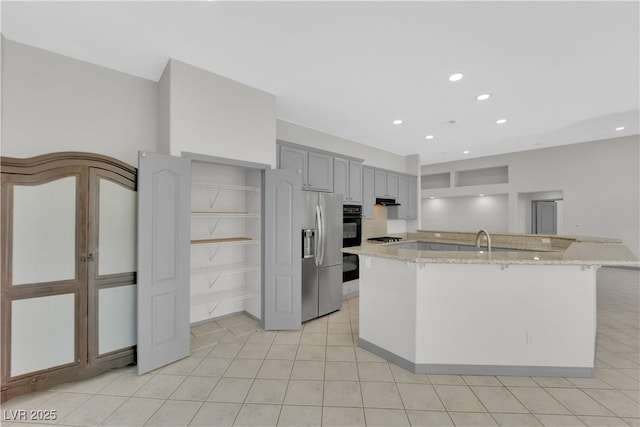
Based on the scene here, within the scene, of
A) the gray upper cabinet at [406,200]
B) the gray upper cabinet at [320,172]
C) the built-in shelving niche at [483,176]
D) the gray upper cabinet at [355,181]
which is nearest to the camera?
the gray upper cabinet at [320,172]

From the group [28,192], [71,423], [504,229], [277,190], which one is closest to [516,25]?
Result: [277,190]

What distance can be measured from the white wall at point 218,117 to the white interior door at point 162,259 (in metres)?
0.33

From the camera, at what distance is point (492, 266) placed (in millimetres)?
2438

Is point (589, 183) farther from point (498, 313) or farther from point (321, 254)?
point (321, 254)

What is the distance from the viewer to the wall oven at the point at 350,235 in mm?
4461

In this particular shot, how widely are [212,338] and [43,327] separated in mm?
1473

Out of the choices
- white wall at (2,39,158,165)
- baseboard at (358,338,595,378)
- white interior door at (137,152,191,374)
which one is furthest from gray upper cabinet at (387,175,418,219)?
white wall at (2,39,158,165)

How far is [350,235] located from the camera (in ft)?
14.9

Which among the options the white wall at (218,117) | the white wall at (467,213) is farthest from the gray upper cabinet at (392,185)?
→ the white wall at (467,213)

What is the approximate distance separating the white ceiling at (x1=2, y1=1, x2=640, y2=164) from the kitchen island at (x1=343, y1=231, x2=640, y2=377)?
6.36ft

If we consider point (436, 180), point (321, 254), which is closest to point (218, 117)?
point (321, 254)

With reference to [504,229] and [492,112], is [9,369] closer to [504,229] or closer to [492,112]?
[492,112]

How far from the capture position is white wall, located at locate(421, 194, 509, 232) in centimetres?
842

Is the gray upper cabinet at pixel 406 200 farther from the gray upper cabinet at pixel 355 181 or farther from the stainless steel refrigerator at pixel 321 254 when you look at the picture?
the stainless steel refrigerator at pixel 321 254
